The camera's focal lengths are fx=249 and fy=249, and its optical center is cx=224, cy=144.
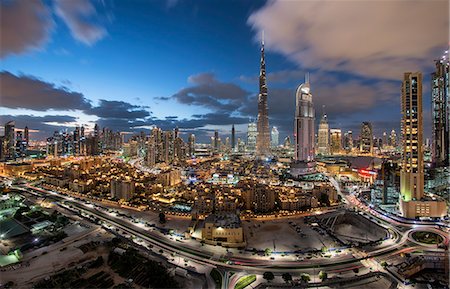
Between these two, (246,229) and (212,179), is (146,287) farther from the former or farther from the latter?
(212,179)

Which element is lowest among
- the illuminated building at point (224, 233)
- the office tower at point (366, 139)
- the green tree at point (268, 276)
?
the green tree at point (268, 276)

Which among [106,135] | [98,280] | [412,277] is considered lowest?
[412,277]

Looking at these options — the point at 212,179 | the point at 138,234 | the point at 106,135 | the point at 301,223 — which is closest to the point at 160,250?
the point at 138,234

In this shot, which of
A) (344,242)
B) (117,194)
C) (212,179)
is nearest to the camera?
(344,242)

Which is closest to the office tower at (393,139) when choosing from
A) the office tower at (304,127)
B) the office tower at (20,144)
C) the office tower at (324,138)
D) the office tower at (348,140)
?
the office tower at (348,140)

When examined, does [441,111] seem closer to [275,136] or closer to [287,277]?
[287,277]

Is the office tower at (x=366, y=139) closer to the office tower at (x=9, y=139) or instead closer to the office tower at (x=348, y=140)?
the office tower at (x=348, y=140)

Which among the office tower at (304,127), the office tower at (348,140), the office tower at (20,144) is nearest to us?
the office tower at (304,127)
